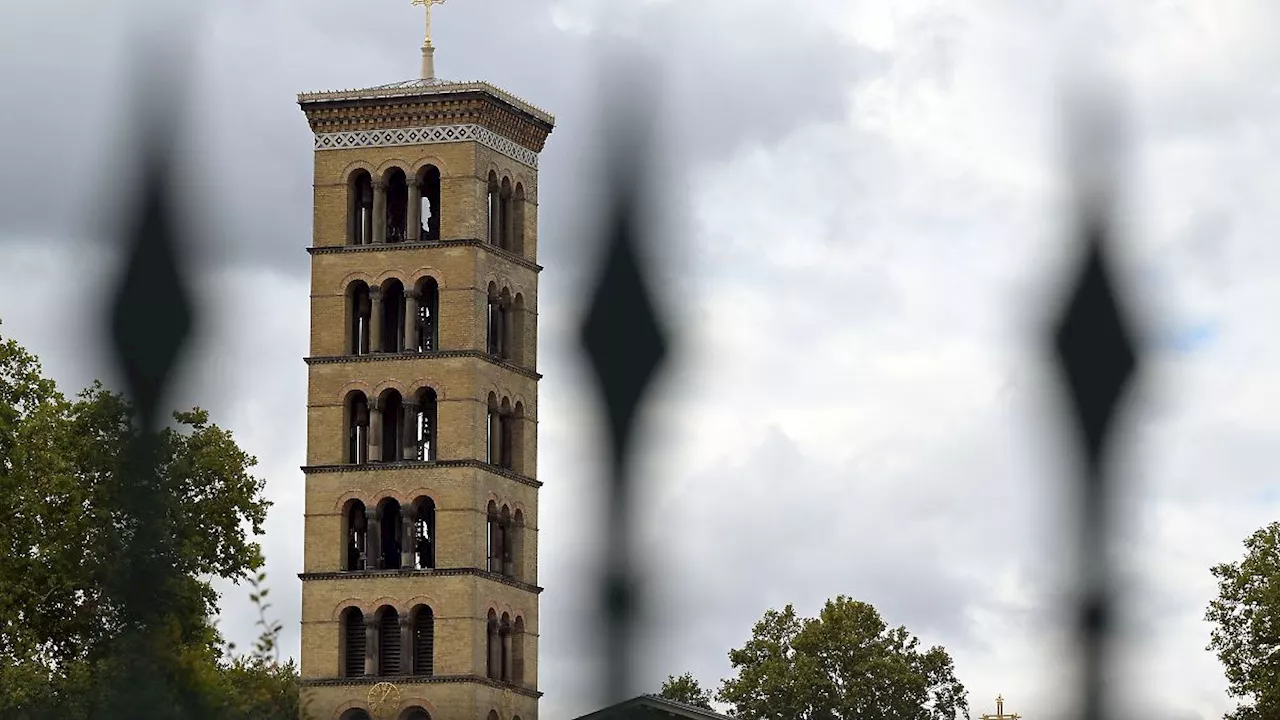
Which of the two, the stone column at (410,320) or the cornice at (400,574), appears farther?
the stone column at (410,320)

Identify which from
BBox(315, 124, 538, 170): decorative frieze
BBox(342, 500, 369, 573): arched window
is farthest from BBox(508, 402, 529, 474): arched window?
BBox(315, 124, 538, 170): decorative frieze

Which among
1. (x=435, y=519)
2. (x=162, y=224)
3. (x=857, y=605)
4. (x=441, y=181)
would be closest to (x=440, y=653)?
(x=435, y=519)

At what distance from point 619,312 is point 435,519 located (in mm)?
67187

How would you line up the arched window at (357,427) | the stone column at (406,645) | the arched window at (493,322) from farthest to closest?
the arched window at (493,322)
the arched window at (357,427)
the stone column at (406,645)

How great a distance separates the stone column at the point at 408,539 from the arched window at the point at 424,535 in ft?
0.43

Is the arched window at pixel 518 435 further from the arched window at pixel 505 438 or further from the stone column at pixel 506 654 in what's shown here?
the stone column at pixel 506 654

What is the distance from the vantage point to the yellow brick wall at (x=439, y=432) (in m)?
75.9

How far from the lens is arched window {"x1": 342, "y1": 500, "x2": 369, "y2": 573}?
77.5 m

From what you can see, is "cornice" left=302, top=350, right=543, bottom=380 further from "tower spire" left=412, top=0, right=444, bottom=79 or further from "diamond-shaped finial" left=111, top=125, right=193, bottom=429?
"diamond-shaped finial" left=111, top=125, right=193, bottom=429

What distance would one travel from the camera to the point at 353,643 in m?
77.1

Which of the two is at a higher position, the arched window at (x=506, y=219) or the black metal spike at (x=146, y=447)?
the arched window at (x=506, y=219)

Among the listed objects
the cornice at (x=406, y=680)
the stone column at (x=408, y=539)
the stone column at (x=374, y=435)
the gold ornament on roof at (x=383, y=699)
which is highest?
the stone column at (x=374, y=435)

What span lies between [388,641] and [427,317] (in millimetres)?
8895

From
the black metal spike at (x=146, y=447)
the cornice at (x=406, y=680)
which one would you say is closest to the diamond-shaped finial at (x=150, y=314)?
the black metal spike at (x=146, y=447)
